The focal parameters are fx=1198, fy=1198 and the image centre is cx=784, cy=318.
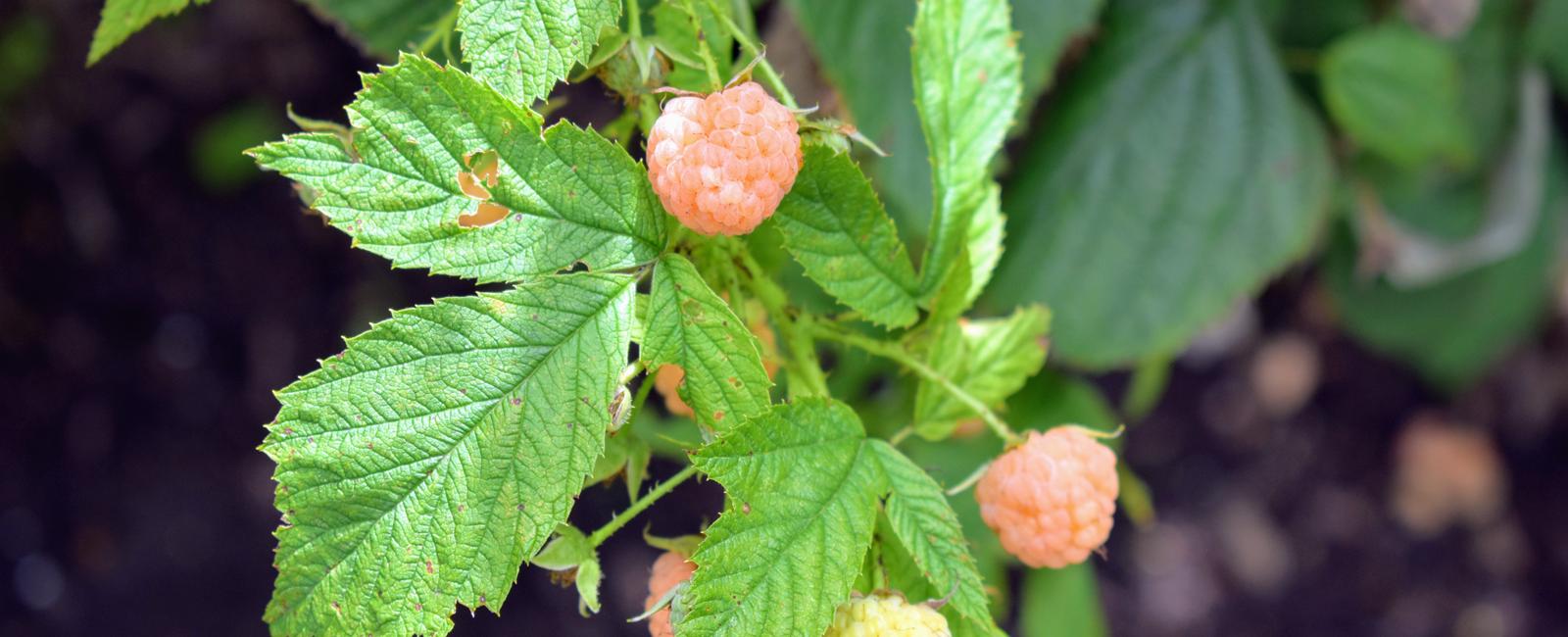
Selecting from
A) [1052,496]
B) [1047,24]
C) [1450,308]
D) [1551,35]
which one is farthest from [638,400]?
[1450,308]

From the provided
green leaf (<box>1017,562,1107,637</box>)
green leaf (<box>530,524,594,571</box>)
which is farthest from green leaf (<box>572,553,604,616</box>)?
green leaf (<box>1017,562,1107,637</box>)

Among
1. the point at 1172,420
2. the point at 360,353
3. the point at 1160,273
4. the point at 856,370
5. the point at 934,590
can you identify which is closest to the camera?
the point at 360,353

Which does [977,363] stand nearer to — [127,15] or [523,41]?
[523,41]

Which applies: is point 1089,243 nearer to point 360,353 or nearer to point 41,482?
point 360,353

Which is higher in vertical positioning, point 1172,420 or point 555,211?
point 555,211

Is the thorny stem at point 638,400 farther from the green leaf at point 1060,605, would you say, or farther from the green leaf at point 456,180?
the green leaf at point 1060,605

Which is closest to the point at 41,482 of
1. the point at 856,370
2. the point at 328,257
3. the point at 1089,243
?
the point at 328,257

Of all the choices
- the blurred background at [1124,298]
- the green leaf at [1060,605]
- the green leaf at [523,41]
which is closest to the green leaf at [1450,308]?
the blurred background at [1124,298]
